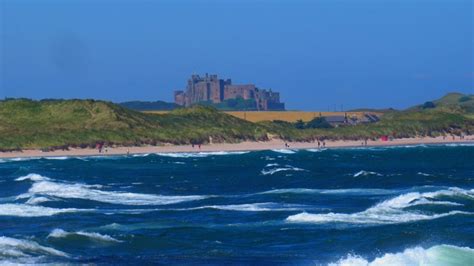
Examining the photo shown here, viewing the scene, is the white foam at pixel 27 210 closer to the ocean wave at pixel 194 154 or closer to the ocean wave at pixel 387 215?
the ocean wave at pixel 387 215

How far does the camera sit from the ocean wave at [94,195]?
5347 cm

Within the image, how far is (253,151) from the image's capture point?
129 meters

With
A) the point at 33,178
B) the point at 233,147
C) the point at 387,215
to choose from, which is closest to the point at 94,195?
the point at 33,178

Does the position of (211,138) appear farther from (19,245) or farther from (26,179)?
(19,245)

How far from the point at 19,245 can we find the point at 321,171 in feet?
154

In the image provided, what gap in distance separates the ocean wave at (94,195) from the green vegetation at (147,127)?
54009mm

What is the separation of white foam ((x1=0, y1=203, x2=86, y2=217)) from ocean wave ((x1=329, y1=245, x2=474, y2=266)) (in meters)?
18.8

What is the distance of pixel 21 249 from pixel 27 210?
1376 centimetres

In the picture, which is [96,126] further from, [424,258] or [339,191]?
[424,258]

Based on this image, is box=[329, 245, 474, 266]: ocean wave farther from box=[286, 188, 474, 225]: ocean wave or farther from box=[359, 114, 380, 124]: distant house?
box=[359, 114, 380, 124]: distant house

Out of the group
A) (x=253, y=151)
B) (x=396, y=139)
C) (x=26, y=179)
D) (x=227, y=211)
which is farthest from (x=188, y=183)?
(x=396, y=139)

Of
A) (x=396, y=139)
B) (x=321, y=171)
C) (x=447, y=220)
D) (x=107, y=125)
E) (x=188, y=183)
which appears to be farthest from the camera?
(x=396, y=139)

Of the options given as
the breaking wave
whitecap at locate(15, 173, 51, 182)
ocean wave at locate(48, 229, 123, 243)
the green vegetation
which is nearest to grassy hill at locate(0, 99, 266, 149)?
the green vegetation

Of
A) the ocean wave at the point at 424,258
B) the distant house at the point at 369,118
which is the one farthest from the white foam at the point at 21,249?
the distant house at the point at 369,118
